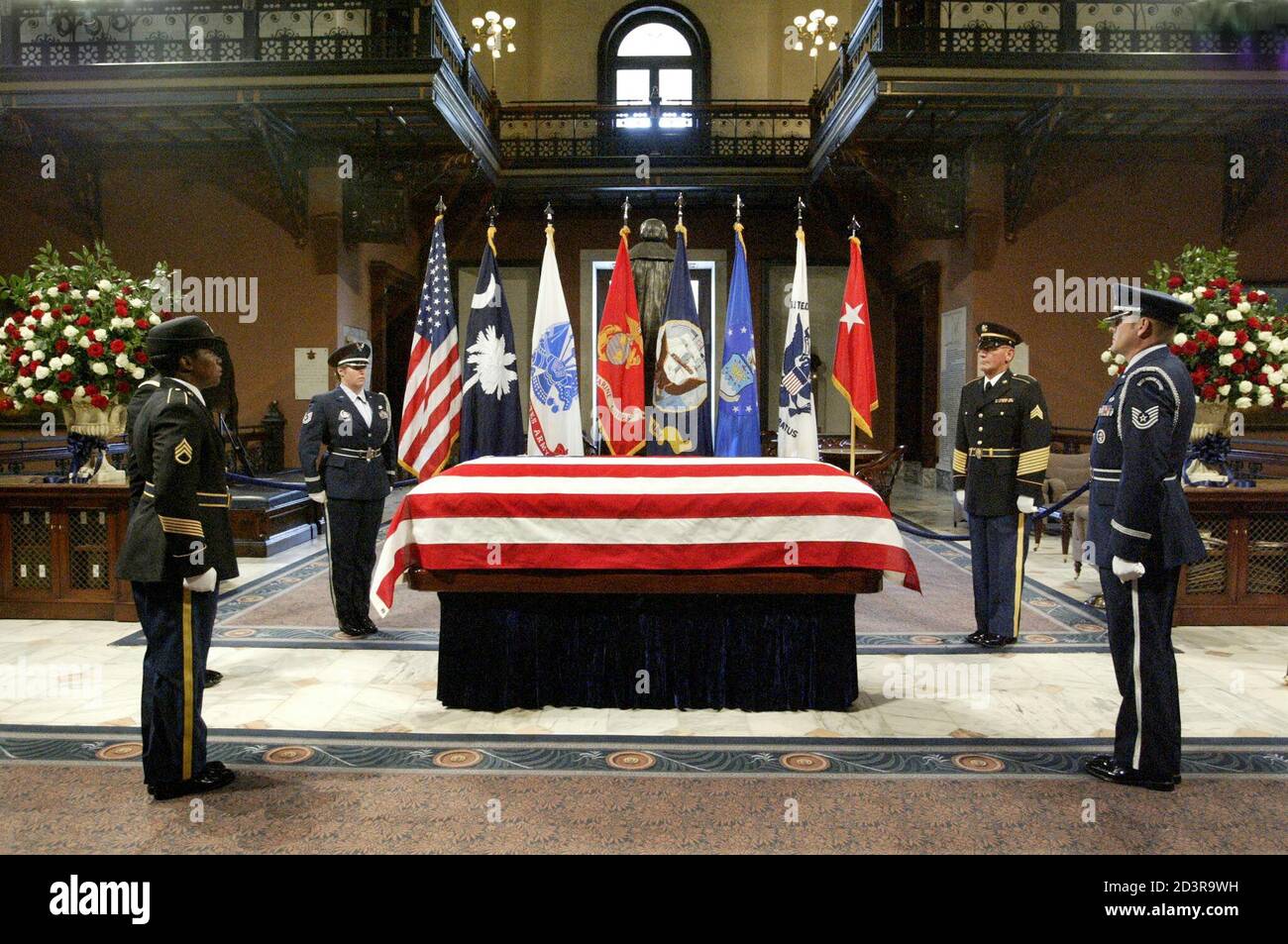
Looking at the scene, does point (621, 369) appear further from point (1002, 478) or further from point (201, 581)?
point (201, 581)

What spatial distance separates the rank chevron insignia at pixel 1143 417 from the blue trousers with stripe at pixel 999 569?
1.98m

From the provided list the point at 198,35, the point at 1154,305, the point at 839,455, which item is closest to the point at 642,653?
the point at 1154,305

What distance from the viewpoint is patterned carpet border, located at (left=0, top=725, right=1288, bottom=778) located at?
10.1ft

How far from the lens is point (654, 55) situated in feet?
53.3

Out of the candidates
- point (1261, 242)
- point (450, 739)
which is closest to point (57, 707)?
point (450, 739)

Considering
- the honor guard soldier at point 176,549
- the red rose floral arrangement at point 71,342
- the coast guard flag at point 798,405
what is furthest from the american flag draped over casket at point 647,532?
the red rose floral arrangement at point 71,342

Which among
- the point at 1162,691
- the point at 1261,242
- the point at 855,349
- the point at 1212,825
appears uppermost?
the point at 1261,242

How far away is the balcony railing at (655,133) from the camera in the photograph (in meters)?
13.7

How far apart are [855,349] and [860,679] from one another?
3.31 m

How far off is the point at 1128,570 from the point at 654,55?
15.8m

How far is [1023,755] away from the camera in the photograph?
3217 millimetres

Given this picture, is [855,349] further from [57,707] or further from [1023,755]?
[57,707]

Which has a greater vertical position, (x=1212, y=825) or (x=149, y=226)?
(x=149, y=226)

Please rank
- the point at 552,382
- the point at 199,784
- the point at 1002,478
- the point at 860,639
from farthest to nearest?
the point at 552,382
the point at 860,639
the point at 1002,478
the point at 199,784
